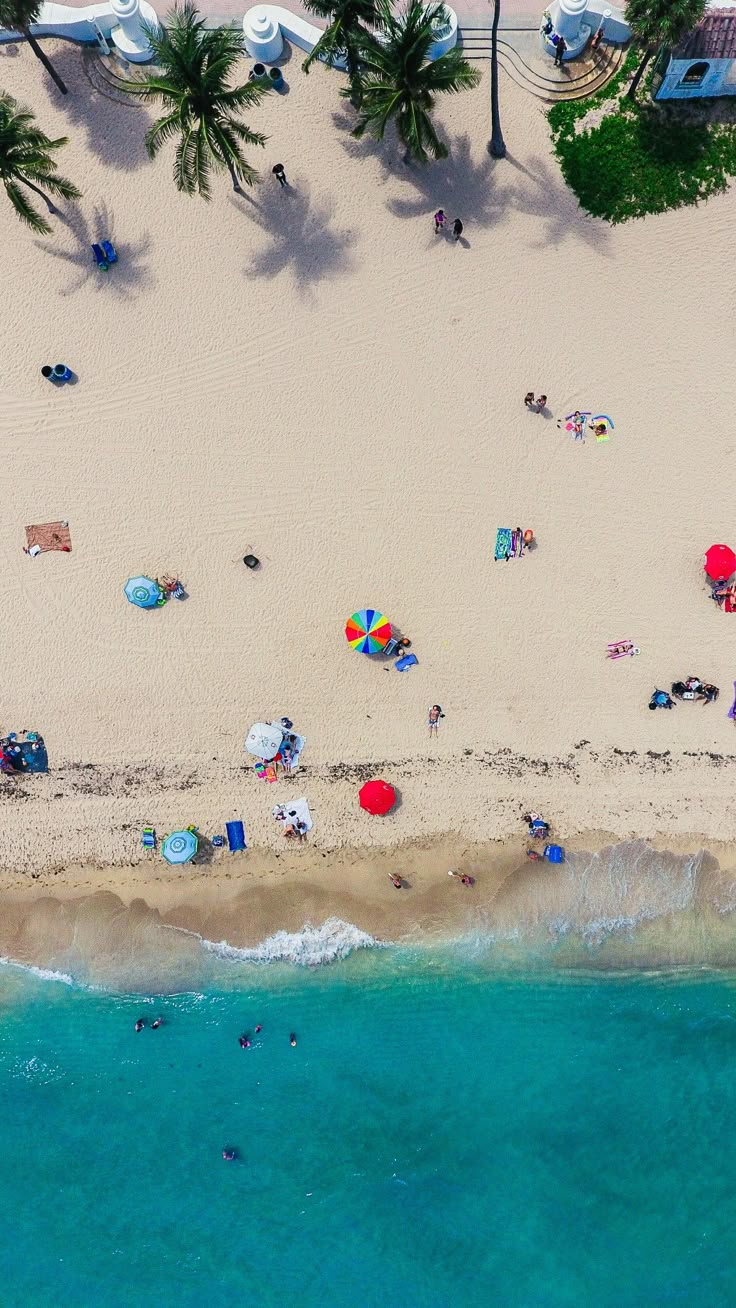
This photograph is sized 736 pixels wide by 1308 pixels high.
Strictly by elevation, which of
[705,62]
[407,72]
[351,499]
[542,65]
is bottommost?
[351,499]

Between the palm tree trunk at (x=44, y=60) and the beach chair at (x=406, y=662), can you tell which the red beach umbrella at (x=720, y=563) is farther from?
the palm tree trunk at (x=44, y=60)

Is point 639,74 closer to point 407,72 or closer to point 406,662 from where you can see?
point 407,72

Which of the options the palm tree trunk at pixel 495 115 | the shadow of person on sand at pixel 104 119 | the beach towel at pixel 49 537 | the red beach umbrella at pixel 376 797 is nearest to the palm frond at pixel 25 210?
the shadow of person on sand at pixel 104 119

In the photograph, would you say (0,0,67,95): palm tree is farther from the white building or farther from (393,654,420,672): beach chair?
(393,654,420,672): beach chair

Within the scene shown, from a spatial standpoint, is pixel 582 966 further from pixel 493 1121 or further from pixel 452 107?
pixel 452 107

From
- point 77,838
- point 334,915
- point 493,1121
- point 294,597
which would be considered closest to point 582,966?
point 493,1121

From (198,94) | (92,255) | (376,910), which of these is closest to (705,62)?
(198,94)
